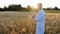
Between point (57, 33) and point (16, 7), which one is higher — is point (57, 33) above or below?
below

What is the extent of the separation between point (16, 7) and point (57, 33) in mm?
2679

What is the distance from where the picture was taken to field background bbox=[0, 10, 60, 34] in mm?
8461

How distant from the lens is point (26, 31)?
8.42 metres

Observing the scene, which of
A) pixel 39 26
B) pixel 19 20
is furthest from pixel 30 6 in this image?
pixel 39 26

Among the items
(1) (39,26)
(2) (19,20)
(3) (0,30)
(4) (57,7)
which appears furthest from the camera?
(4) (57,7)

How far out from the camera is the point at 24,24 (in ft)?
29.2

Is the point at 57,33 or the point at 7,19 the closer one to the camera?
the point at 57,33

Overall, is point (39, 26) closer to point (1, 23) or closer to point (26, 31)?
point (26, 31)

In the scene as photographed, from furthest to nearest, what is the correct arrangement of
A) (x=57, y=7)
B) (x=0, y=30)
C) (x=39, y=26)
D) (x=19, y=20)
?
(x=57, y=7) < (x=19, y=20) < (x=0, y=30) < (x=39, y=26)

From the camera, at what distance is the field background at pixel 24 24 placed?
846cm

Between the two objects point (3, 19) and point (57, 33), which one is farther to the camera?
point (3, 19)

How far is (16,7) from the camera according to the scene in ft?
33.7

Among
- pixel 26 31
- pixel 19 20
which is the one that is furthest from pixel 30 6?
pixel 26 31

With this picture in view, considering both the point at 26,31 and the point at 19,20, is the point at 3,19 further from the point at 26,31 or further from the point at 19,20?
the point at 26,31
